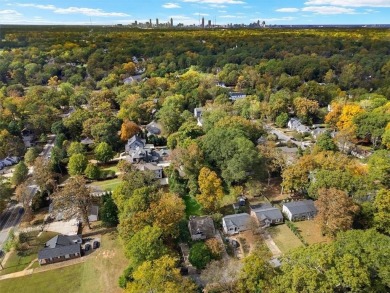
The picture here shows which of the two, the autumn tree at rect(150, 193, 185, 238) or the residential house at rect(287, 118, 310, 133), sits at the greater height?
the autumn tree at rect(150, 193, 185, 238)

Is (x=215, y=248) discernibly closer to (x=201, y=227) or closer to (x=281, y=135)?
(x=201, y=227)

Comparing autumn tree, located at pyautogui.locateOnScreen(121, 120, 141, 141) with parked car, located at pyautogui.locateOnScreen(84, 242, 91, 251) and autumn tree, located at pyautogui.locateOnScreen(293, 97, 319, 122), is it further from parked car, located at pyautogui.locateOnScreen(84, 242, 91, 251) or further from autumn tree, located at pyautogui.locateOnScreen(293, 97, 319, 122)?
autumn tree, located at pyautogui.locateOnScreen(293, 97, 319, 122)

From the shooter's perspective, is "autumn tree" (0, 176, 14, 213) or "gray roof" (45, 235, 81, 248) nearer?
"gray roof" (45, 235, 81, 248)

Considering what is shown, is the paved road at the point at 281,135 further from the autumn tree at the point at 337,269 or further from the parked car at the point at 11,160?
the parked car at the point at 11,160

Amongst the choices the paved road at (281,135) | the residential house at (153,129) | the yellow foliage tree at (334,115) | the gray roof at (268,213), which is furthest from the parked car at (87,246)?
the yellow foliage tree at (334,115)

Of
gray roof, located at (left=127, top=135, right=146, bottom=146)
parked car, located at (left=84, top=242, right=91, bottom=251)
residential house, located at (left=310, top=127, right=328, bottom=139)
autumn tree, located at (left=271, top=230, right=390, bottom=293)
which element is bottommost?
parked car, located at (left=84, top=242, right=91, bottom=251)

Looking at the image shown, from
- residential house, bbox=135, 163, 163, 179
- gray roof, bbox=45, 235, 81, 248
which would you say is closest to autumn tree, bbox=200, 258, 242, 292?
gray roof, bbox=45, 235, 81, 248

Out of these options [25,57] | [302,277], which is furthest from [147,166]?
[25,57]
